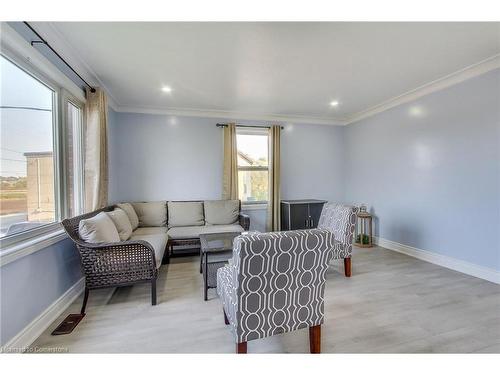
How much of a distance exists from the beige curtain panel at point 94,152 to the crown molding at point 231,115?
44.7 inches

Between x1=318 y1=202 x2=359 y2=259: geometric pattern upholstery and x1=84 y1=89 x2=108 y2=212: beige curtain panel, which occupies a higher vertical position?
x1=84 y1=89 x2=108 y2=212: beige curtain panel

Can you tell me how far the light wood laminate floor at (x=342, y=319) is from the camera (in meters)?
1.61

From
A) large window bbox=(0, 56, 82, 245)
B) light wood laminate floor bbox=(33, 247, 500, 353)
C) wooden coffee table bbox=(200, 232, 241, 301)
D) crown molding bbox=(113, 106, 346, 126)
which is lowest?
light wood laminate floor bbox=(33, 247, 500, 353)

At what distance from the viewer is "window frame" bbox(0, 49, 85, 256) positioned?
1.58m

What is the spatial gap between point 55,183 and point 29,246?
2.64ft

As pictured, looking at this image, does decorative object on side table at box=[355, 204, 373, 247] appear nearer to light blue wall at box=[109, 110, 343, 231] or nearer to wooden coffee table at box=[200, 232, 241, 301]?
light blue wall at box=[109, 110, 343, 231]

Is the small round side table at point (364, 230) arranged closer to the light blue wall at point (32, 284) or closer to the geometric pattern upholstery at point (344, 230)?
the geometric pattern upholstery at point (344, 230)

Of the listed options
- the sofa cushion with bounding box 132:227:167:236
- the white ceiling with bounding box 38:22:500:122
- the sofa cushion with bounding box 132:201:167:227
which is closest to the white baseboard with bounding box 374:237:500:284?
the white ceiling with bounding box 38:22:500:122

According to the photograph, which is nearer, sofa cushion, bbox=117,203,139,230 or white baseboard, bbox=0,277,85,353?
white baseboard, bbox=0,277,85,353

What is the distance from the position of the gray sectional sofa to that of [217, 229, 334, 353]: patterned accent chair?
1.18 m

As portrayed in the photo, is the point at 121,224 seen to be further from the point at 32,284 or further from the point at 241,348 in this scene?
the point at 241,348

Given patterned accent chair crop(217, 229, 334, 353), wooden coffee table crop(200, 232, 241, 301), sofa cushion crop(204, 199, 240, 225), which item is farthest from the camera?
sofa cushion crop(204, 199, 240, 225)

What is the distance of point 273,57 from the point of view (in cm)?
246
